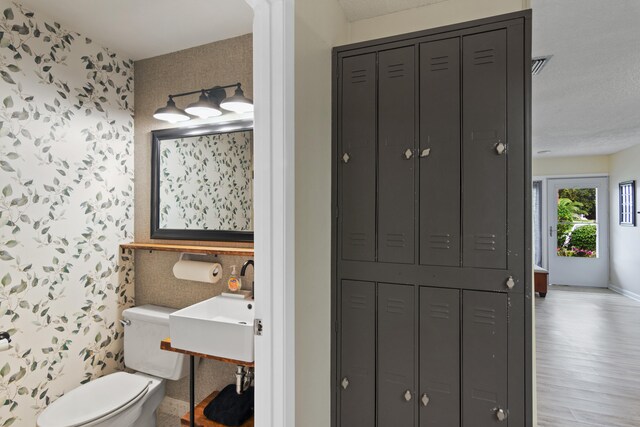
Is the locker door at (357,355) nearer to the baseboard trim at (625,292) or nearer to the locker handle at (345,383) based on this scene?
the locker handle at (345,383)

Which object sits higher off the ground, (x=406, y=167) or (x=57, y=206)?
(x=406, y=167)

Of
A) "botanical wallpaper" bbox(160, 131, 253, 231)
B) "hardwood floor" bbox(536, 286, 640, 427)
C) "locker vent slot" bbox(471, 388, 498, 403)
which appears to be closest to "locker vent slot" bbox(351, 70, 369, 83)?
"botanical wallpaper" bbox(160, 131, 253, 231)

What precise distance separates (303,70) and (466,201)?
0.92 m

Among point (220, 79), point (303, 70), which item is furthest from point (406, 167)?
point (220, 79)

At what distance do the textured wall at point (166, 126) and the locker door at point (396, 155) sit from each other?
887 millimetres

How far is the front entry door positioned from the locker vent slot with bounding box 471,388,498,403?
6.18 meters

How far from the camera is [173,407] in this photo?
2.30m

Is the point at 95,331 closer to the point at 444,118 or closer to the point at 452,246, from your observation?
the point at 452,246

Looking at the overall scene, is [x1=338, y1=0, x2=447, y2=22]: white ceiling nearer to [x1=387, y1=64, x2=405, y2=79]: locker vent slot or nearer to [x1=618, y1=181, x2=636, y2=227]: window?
[x1=387, y1=64, x2=405, y2=79]: locker vent slot

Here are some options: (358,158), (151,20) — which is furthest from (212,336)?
(151,20)

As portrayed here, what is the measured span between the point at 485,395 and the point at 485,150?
42.6 inches

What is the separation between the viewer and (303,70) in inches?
55.7

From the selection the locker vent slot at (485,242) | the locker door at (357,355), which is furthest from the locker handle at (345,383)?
the locker vent slot at (485,242)

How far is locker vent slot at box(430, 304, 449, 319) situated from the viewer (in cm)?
155
